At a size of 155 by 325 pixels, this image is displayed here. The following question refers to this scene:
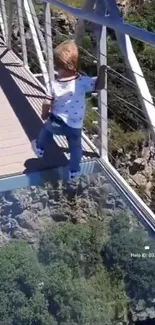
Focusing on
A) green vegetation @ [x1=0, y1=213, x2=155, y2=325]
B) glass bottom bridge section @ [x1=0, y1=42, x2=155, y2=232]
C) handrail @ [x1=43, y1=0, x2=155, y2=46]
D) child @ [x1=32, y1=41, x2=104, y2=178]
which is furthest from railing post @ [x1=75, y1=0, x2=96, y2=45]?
green vegetation @ [x1=0, y1=213, x2=155, y2=325]

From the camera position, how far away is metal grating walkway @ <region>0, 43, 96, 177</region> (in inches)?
72.1

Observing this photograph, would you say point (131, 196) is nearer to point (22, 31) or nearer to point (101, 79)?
point (101, 79)

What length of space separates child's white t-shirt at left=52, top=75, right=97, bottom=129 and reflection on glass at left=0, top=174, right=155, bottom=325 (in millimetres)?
208

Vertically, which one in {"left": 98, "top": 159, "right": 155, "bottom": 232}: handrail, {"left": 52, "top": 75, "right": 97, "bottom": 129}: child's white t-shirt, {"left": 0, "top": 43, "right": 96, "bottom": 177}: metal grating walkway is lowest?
{"left": 0, "top": 43, "right": 96, "bottom": 177}: metal grating walkway

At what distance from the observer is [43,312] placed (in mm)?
1285

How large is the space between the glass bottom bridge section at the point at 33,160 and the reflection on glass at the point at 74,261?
0.03m

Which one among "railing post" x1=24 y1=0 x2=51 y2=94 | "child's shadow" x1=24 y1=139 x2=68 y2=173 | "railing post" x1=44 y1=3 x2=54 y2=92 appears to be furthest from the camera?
"railing post" x1=24 y1=0 x2=51 y2=94

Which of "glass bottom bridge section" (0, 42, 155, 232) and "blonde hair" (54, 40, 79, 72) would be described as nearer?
"blonde hair" (54, 40, 79, 72)

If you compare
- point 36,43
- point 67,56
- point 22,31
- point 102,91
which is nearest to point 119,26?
point 67,56

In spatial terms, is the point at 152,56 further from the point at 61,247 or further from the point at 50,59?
the point at 61,247

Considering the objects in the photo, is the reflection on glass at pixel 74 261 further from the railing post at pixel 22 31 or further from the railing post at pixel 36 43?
the railing post at pixel 22 31

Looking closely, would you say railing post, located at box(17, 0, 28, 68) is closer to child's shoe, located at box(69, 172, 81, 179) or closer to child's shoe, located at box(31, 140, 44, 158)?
child's shoe, located at box(31, 140, 44, 158)

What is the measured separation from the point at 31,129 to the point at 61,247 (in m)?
0.71

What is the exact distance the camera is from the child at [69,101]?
5.04 ft
